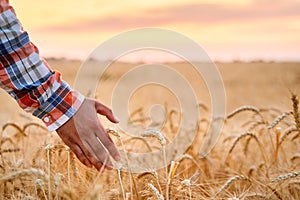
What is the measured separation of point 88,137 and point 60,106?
0.13 m

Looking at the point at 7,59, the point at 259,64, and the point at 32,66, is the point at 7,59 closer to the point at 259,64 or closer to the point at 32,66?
the point at 32,66

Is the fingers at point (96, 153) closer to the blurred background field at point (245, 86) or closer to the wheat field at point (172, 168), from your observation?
the wheat field at point (172, 168)

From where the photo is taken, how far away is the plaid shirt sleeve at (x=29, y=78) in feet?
4.52

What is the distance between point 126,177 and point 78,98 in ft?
1.94

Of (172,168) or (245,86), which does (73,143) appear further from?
(245,86)

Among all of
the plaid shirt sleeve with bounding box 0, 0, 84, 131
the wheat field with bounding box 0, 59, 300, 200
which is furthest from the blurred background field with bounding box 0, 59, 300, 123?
the plaid shirt sleeve with bounding box 0, 0, 84, 131

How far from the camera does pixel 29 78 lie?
1409mm

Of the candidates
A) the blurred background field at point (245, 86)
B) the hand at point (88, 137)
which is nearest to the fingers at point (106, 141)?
the hand at point (88, 137)

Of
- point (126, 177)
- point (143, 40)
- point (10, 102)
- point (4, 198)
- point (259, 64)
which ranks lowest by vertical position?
point (10, 102)

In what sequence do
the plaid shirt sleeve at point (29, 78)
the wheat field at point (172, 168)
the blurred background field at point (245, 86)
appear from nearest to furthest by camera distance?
the plaid shirt sleeve at point (29, 78), the wheat field at point (172, 168), the blurred background field at point (245, 86)

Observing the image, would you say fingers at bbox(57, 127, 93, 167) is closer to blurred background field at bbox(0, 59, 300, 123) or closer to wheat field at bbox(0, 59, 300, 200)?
wheat field at bbox(0, 59, 300, 200)

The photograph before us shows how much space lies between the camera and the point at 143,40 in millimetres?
2594

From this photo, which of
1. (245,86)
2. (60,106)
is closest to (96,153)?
(60,106)

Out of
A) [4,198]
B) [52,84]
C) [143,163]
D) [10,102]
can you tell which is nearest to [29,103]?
[52,84]
